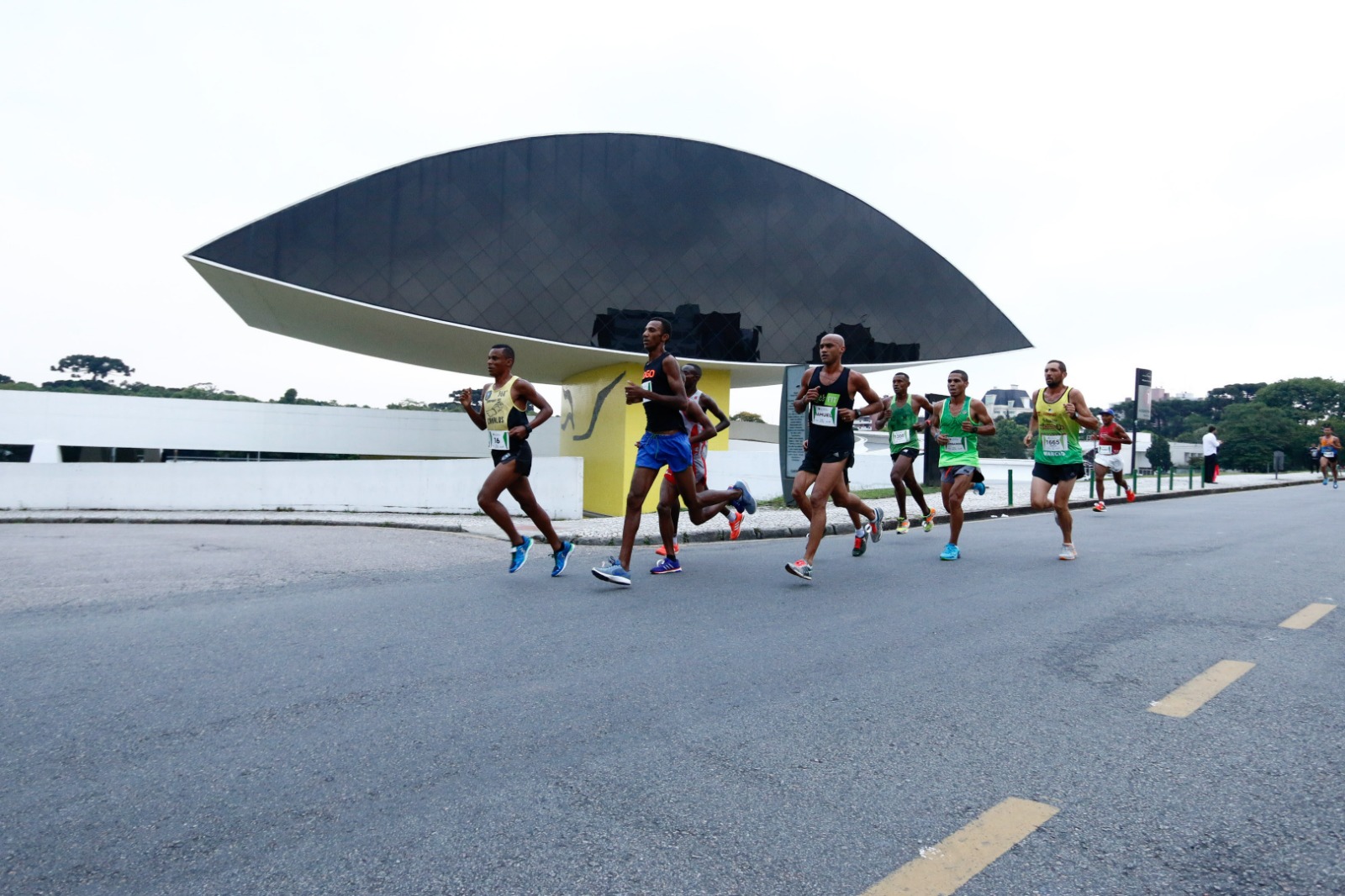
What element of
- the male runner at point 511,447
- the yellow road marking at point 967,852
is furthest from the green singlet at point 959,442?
the yellow road marking at point 967,852

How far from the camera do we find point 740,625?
4984 millimetres

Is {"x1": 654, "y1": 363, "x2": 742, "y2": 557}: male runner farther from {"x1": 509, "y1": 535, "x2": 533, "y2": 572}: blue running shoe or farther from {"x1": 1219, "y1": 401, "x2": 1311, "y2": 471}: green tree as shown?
{"x1": 1219, "y1": 401, "x2": 1311, "y2": 471}: green tree

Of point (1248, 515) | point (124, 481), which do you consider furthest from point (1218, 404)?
point (124, 481)

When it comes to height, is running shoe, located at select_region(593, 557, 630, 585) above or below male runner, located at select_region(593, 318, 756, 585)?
below

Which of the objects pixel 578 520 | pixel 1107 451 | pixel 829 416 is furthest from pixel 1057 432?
pixel 1107 451

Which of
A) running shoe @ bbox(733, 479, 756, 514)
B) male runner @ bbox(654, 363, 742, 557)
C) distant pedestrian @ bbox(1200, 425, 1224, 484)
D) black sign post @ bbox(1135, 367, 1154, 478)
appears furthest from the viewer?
distant pedestrian @ bbox(1200, 425, 1224, 484)

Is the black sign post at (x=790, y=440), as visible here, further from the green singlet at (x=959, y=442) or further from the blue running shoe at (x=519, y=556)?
the blue running shoe at (x=519, y=556)

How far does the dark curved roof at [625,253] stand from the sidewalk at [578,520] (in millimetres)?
10422

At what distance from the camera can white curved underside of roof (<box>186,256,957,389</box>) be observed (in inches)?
996

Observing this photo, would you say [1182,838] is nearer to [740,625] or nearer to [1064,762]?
[1064,762]

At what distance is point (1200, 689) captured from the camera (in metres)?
3.65

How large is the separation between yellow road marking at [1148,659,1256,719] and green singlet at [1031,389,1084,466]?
4430 mm

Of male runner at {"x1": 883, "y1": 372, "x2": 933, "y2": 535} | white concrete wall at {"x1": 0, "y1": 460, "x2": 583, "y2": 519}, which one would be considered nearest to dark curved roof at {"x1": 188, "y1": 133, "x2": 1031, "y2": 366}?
white concrete wall at {"x1": 0, "y1": 460, "x2": 583, "y2": 519}

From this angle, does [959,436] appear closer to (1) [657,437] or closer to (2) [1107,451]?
(1) [657,437]
